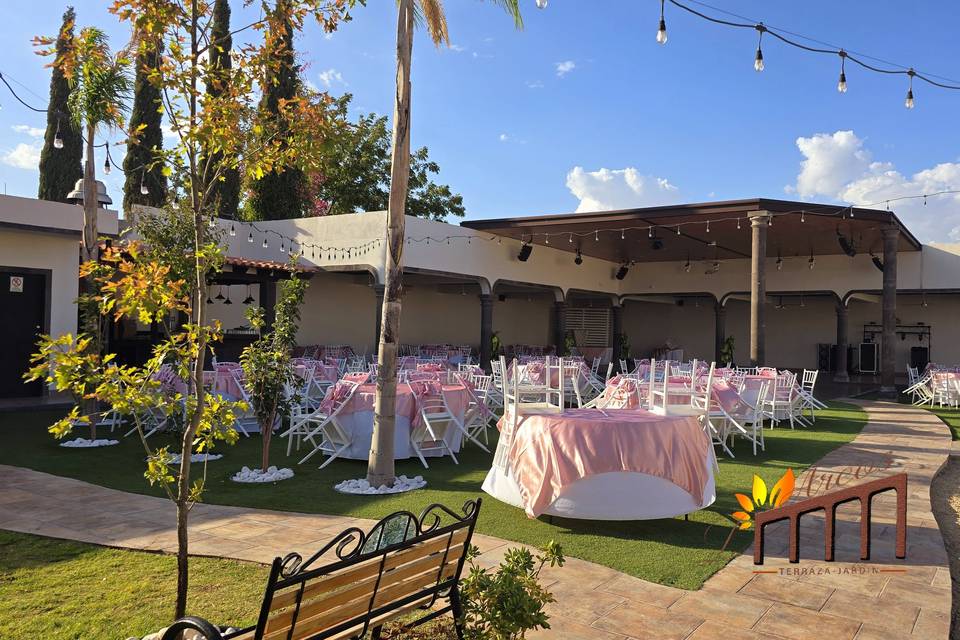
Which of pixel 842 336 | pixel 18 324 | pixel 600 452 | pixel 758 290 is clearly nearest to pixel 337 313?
pixel 18 324

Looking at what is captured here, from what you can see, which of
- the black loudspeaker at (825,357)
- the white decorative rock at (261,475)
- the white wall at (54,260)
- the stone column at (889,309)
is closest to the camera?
the white decorative rock at (261,475)

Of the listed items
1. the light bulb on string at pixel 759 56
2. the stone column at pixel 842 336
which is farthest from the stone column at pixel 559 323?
the light bulb on string at pixel 759 56

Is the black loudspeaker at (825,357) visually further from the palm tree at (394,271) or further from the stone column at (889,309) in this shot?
the palm tree at (394,271)

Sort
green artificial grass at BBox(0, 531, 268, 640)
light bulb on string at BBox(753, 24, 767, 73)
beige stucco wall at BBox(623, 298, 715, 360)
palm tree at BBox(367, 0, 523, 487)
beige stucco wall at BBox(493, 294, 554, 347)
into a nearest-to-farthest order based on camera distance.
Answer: green artificial grass at BBox(0, 531, 268, 640), palm tree at BBox(367, 0, 523, 487), light bulb on string at BBox(753, 24, 767, 73), beige stucco wall at BBox(493, 294, 554, 347), beige stucco wall at BBox(623, 298, 715, 360)

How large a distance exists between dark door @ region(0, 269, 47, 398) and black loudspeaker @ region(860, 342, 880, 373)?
22292 mm

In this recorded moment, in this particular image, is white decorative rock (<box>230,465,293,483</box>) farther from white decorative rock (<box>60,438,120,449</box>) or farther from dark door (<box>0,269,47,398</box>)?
dark door (<box>0,269,47,398</box>)

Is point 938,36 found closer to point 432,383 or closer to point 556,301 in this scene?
point 432,383

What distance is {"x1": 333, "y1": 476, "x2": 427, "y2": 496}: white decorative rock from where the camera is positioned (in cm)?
548

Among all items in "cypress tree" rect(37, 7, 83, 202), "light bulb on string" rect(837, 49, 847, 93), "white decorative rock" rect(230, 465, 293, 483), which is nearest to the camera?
"white decorative rock" rect(230, 465, 293, 483)

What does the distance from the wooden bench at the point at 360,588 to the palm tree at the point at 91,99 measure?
100 cm

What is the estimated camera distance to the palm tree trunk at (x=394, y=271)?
5453 mm

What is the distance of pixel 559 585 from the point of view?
11.3ft

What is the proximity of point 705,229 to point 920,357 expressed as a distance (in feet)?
36.2

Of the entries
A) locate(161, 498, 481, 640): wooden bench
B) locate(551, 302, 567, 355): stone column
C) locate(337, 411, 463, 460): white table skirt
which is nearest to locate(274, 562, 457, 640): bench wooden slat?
locate(161, 498, 481, 640): wooden bench
